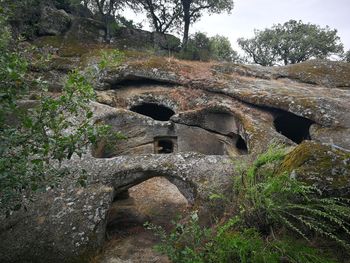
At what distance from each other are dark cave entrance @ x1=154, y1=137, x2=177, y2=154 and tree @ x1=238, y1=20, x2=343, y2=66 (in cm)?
2469

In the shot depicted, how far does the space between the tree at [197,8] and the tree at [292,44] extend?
939 cm

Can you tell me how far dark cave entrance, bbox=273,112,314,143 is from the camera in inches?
586

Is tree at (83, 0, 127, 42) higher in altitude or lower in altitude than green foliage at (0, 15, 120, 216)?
higher

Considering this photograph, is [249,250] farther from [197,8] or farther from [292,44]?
[292,44]

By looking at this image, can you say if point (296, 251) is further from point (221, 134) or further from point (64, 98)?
point (221, 134)

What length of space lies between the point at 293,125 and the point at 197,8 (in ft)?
56.3

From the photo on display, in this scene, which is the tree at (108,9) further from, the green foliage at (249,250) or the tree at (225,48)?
the green foliage at (249,250)

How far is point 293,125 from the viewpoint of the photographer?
15562 mm

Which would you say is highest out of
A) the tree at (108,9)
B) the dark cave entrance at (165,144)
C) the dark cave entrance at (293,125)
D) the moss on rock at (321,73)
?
the tree at (108,9)

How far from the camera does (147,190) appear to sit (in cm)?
1361

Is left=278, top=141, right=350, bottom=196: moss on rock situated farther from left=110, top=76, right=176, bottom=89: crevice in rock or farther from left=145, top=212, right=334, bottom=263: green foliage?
left=110, top=76, right=176, bottom=89: crevice in rock

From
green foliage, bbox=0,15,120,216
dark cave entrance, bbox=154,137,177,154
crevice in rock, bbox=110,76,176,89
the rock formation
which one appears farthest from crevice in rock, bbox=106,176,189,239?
crevice in rock, bbox=110,76,176,89

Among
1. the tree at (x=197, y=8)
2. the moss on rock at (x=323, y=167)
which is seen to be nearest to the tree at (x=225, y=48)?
the tree at (x=197, y=8)

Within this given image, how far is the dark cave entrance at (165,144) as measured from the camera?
15.3 metres
